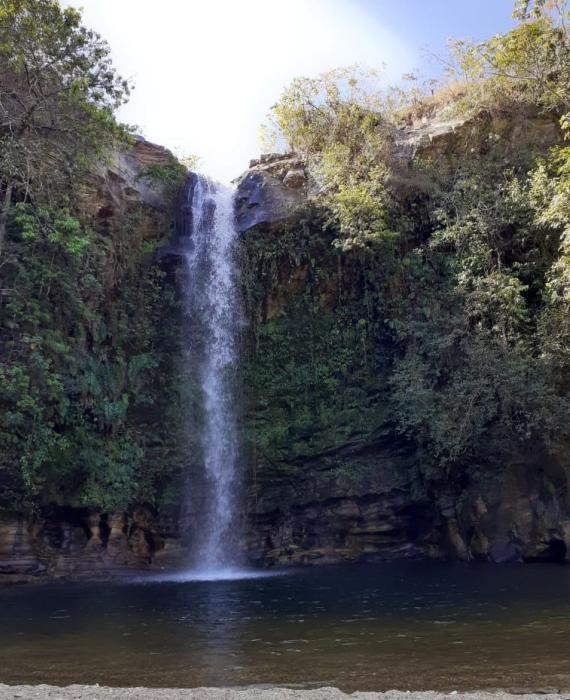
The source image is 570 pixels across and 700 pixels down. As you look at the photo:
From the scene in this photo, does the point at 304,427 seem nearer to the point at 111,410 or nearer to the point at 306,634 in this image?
the point at 111,410

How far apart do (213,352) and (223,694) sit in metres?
14.9

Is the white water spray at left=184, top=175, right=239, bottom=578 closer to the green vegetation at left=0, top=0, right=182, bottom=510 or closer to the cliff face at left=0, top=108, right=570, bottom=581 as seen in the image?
the cliff face at left=0, top=108, right=570, bottom=581

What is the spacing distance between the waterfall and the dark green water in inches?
194

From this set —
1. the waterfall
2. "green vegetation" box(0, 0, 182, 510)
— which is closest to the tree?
"green vegetation" box(0, 0, 182, 510)

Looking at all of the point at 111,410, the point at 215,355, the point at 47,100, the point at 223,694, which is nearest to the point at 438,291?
the point at 215,355

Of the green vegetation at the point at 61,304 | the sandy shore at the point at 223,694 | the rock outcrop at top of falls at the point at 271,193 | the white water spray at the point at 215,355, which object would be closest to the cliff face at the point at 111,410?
the green vegetation at the point at 61,304

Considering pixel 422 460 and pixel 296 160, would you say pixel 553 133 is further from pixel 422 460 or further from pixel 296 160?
pixel 422 460

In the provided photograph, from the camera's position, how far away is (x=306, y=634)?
8.15m

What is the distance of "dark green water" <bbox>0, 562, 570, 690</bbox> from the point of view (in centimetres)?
623

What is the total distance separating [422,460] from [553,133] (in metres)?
11.2

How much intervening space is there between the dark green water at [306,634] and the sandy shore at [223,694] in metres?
0.42

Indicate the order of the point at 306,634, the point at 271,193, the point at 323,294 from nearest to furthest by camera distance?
the point at 306,634 → the point at 323,294 → the point at 271,193

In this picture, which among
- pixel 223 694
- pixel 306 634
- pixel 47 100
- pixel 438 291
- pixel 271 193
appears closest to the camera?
pixel 223 694

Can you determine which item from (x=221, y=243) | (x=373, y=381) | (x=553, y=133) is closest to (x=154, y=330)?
(x=221, y=243)
